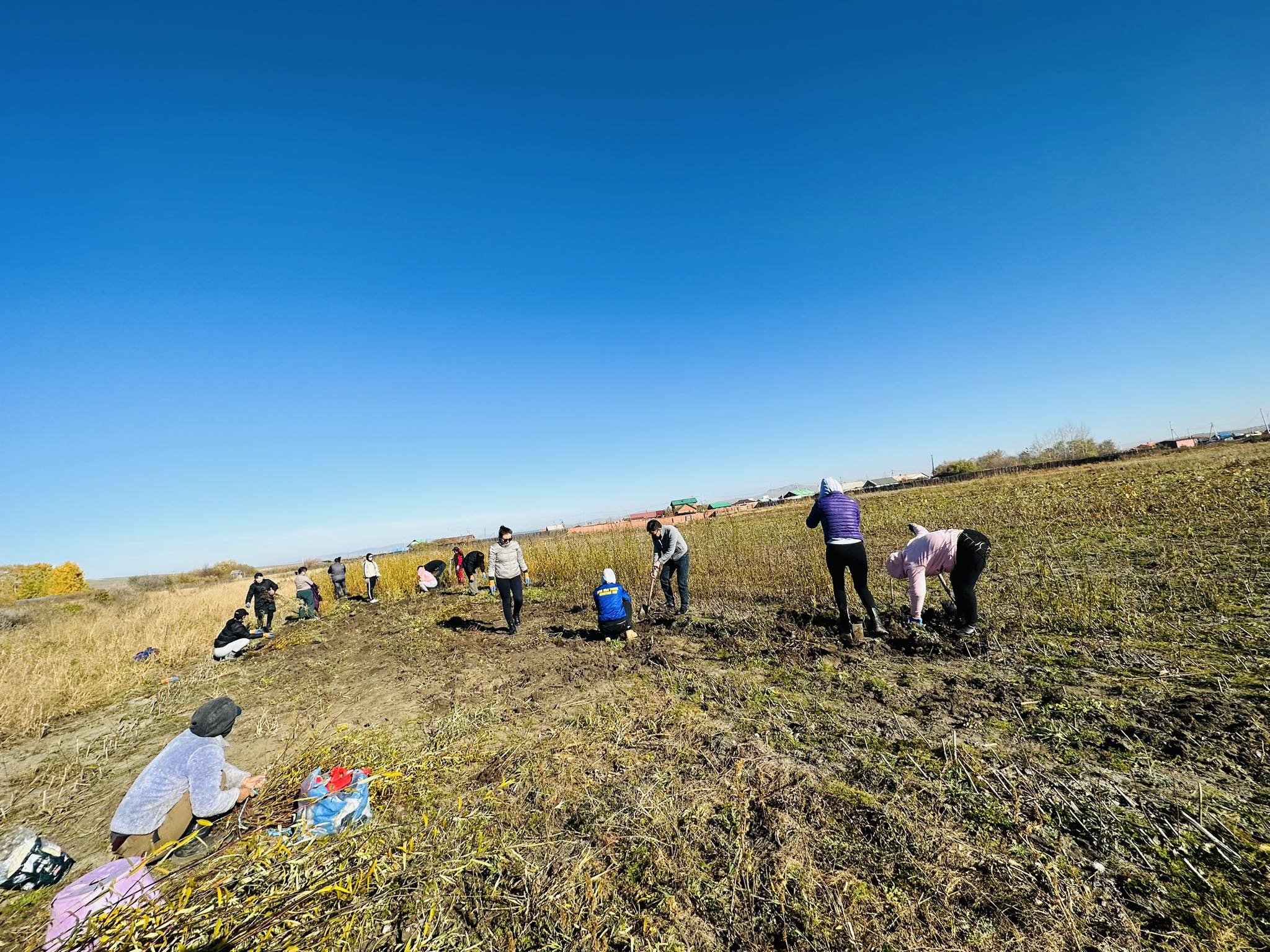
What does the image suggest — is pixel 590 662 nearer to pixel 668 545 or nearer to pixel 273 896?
pixel 668 545

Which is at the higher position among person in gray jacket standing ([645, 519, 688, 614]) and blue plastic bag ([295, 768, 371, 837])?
person in gray jacket standing ([645, 519, 688, 614])

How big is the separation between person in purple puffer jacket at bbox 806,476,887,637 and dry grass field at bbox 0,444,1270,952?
0.39 metres

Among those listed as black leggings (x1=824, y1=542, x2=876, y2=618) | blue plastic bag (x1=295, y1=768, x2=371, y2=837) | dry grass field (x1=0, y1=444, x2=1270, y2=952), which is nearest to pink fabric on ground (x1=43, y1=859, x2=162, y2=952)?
dry grass field (x1=0, y1=444, x2=1270, y2=952)

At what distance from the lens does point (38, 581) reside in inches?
1287

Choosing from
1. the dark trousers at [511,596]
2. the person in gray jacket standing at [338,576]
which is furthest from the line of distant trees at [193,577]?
the dark trousers at [511,596]

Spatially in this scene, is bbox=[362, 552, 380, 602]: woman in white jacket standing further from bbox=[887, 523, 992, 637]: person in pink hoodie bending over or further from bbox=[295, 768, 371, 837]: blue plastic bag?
bbox=[887, 523, 992, 637]: person in pink hoodie bending over

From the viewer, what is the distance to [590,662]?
626cm

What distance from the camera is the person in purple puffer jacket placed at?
569cm

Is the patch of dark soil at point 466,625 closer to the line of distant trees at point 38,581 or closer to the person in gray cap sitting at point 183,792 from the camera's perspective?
the person in gray cap sitting at point 183,792

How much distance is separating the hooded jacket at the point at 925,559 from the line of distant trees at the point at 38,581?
4757cm

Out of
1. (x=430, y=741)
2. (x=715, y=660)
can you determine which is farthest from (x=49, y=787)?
(x=715, y=660)

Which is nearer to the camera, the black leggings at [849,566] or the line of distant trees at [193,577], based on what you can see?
the black leggings at [849,566]

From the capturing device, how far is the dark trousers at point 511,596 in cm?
848

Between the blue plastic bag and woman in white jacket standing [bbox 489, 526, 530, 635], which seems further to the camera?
woman in white jacket standing [bbox 489, 526, 530, 635]
